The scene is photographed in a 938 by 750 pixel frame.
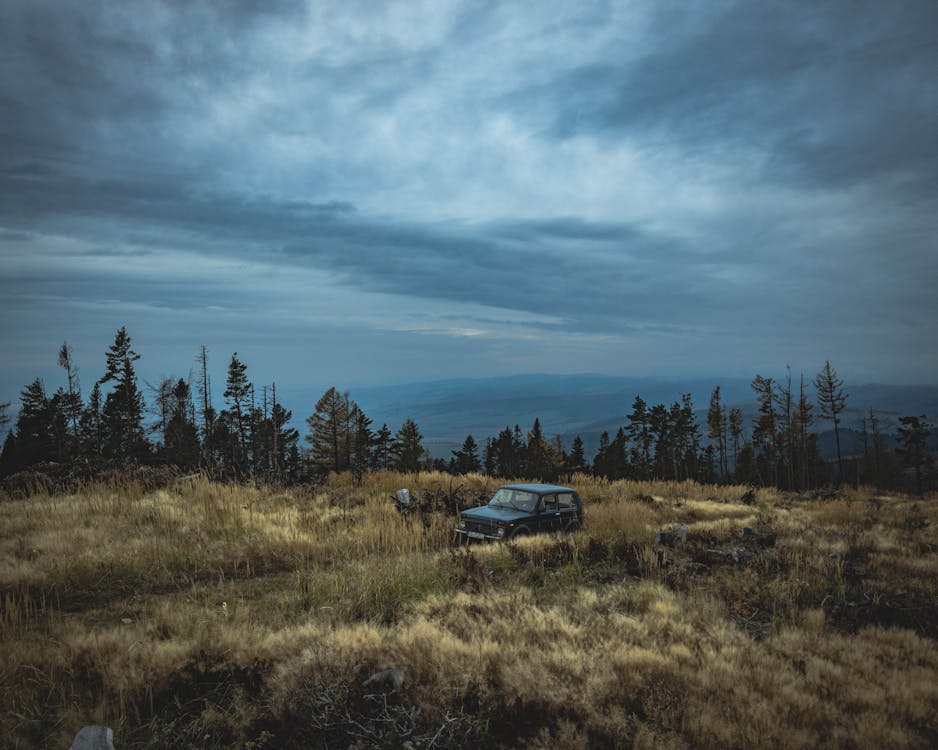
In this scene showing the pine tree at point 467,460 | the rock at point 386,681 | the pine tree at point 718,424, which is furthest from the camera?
the pine tree at point 467,460

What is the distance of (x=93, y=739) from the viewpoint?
3.44 metres

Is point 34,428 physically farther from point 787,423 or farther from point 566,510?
point 787,423

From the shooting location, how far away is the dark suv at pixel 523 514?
32.9ft

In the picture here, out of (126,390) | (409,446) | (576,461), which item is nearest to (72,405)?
(126,390)

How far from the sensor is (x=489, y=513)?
10492 millimetres

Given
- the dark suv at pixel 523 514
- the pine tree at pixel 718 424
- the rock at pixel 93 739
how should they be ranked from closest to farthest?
the rock at pixel 93 739
the dark suv at pixel 523 514
the pine tree at pixel 718 424

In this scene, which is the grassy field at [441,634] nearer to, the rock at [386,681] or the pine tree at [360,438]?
the rock at [386,681]

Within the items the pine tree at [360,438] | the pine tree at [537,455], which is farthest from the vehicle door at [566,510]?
the pine tree at [537,455]

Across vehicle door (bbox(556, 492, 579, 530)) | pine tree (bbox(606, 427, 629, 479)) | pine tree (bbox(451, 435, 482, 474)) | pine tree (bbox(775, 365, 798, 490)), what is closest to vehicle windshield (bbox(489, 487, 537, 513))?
vehicle door (bbox(556, 492, 579, 530))

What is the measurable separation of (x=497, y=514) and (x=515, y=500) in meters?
0.79

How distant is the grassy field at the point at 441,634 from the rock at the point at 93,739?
1.12 feet

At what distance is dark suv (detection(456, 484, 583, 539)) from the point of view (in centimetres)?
1002

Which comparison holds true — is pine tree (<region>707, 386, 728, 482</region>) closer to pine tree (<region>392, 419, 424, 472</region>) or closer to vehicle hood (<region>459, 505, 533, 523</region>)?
pine tree (<region>392, 419, 424, 472</region>)

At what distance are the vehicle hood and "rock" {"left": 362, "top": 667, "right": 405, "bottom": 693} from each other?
558 centimetres
